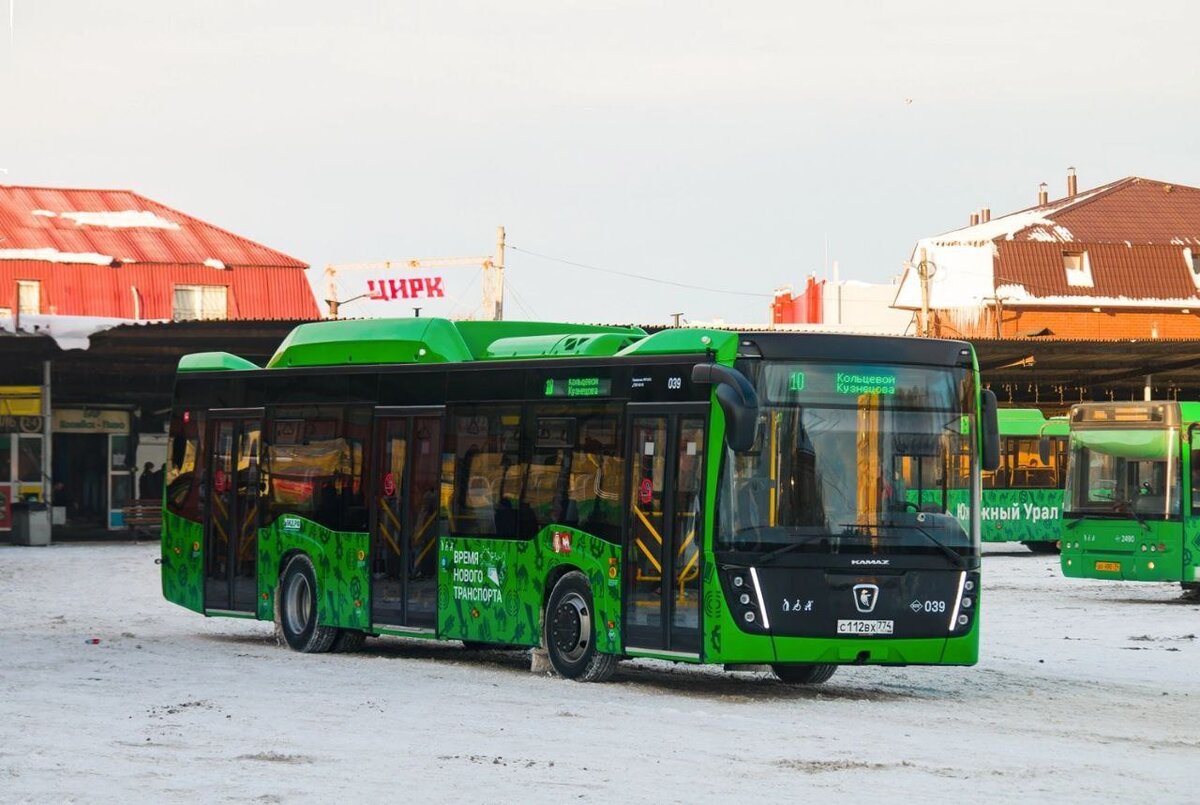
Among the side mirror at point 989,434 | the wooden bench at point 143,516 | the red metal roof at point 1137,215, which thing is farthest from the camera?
the red metal roof at point 1137,215

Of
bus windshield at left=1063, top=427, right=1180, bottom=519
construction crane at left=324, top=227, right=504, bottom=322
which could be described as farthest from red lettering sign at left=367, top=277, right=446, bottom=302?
bus windshield at left=1063, top=427, right=1180, bottom=519

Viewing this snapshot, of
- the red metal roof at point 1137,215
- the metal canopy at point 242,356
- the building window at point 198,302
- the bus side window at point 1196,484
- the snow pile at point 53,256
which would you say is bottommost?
the bus side window at point 1196,484

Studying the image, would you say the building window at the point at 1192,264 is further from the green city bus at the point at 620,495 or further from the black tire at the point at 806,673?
the black tire at the point at 806,673

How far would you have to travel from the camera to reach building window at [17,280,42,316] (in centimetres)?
6856

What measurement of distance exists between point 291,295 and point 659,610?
5874 cm

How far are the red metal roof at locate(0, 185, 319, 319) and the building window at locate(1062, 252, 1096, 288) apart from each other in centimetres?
2782

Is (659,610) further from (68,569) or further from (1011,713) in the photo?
(68,569)

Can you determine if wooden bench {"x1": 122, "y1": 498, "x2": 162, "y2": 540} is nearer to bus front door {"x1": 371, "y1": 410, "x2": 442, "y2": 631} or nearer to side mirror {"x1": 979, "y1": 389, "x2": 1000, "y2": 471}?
bus front door {"x1": 371, "y1": 410, "x2": 442, "y2": 631}

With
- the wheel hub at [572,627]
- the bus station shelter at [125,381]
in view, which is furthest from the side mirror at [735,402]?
the bus station shelter at [125,381]

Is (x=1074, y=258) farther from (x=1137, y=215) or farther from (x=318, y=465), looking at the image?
(x=318, y=465)

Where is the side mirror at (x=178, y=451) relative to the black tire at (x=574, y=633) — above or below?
above

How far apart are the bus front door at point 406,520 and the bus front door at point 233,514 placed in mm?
2163

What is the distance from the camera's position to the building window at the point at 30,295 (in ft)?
225

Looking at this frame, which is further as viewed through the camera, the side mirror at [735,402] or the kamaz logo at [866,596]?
the kamaz logo at [866,596]
